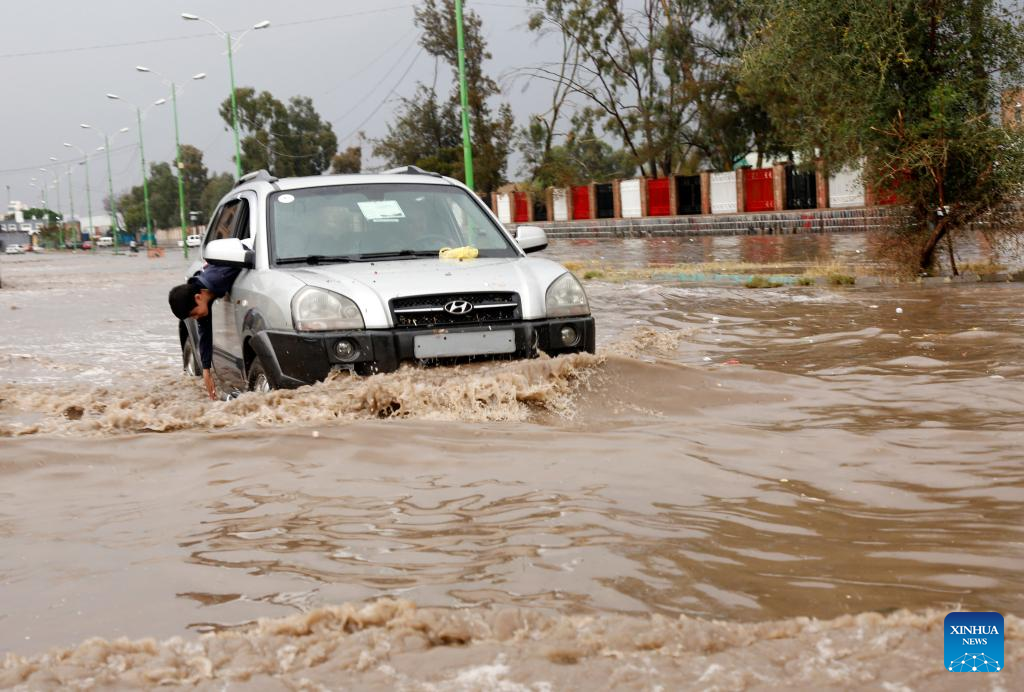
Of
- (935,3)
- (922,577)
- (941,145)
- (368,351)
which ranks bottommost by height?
(922,577)

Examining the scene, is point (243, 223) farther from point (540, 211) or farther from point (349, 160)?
point (349, 160)

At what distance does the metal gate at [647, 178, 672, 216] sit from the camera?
161ft

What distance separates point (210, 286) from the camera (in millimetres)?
7262

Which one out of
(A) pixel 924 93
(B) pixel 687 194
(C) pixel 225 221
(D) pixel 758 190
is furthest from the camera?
(B) pixel 687 194

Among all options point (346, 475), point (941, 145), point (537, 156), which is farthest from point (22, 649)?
point (537, 156)

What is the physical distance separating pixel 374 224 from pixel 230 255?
2.89 feet

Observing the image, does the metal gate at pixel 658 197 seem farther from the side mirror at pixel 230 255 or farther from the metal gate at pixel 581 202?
the side mirror at pixel 230 255

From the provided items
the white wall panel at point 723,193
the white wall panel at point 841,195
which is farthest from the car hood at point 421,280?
the white wall panel at point 723,193

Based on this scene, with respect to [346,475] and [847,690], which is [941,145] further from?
[847,690]

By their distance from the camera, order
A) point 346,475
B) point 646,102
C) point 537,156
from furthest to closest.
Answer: point 537,156 → point 646,102 → point 346,475

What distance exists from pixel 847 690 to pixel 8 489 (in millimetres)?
3661

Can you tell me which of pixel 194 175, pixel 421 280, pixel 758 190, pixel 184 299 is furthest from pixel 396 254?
pixel 194 175

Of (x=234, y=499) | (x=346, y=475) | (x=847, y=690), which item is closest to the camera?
(x=847, y=690)

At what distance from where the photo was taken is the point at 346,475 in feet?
16.0
